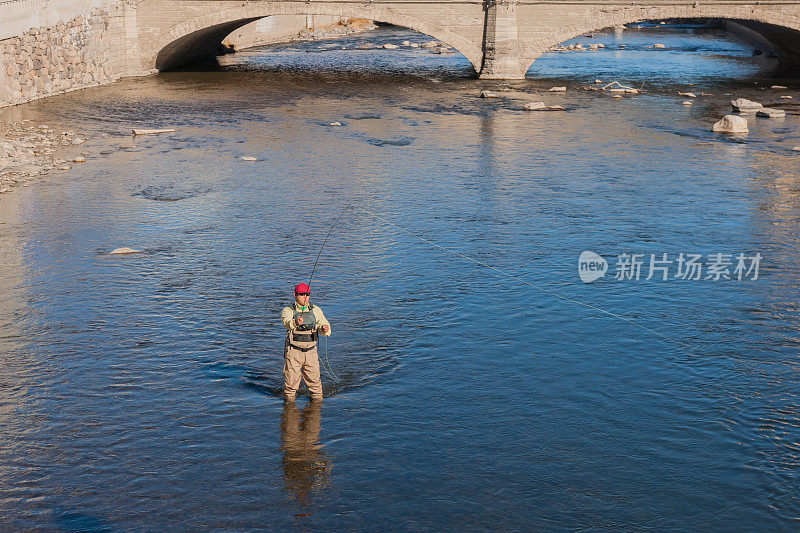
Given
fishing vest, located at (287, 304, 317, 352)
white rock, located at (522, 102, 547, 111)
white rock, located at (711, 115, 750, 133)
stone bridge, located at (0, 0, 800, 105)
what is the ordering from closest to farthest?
fishing vest, located at (287, 304, 317, 352)
white rock, located at (711, 115, 750, 133)
white rock, located at (522, 102, 547, 111)
stone bridge, located at (0, 0, 800, 105)

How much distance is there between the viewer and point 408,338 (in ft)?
52.5

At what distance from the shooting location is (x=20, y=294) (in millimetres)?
17891

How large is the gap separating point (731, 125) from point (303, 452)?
1091 inches

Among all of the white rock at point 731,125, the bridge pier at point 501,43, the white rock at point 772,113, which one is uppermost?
the bridge pier at point 501,43

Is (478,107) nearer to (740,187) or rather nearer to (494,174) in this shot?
(494,174)

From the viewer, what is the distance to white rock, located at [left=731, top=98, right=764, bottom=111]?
3916 centimetres

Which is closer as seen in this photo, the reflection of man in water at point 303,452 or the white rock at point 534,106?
the reflection of man in water at point 303,452

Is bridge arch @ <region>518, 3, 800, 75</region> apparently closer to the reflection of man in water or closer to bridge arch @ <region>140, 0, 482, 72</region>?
bridge arch @ <region>140, 0, 482, 72</region>

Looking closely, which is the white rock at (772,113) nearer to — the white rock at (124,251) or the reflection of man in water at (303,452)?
the white rock at (124,251)

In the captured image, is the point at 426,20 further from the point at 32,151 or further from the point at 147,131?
the point at 32,151

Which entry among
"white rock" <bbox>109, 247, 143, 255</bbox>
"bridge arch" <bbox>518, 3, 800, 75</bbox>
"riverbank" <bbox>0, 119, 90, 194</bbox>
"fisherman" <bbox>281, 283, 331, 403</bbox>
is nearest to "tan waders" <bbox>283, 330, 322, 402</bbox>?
"fisherman" <bbox>281, 283, 331, 403</bbox>

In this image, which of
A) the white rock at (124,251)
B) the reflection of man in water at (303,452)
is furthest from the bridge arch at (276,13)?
the reflection of man in water at (303,452)

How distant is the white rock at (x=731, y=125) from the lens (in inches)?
1374

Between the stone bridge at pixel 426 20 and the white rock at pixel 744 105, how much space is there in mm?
9285
